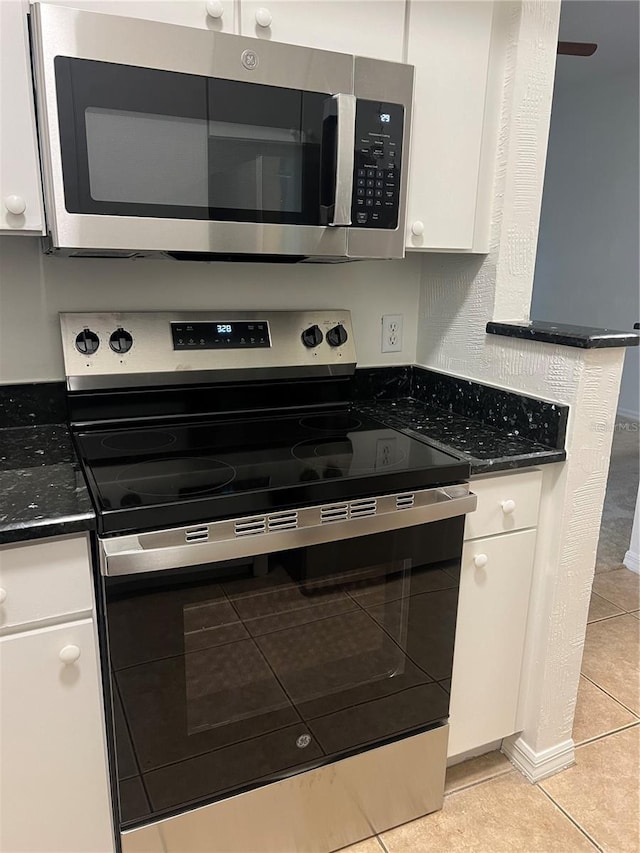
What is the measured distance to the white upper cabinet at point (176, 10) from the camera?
113 centimetres

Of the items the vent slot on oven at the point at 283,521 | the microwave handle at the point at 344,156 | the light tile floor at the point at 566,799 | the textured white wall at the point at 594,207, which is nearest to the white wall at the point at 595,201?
the textured white wall at the point at 594,207

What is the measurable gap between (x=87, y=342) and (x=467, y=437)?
94 cm

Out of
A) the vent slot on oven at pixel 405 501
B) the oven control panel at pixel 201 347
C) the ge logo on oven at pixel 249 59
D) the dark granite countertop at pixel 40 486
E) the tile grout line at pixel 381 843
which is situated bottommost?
the tile grout line at pixel 381 843

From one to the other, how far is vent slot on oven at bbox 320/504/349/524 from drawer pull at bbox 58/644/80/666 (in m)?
0.49

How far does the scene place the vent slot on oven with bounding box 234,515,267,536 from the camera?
1123 millimetres

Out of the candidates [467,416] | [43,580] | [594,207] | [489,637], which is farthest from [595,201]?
[43,580]

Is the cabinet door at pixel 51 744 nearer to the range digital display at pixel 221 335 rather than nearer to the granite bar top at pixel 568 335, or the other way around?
the range digital display at pixel 221 335

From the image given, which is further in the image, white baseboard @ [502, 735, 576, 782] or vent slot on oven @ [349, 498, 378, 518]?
white baseboard @ [502, 735, 576, 782]

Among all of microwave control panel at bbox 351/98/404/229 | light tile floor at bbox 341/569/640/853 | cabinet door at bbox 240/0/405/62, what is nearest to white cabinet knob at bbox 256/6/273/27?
cabinet door at bbox 240/0/405/62

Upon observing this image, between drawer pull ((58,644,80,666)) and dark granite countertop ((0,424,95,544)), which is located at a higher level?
dark granite countertop ((0,424,95,544))

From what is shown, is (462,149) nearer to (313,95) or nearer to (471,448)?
(313,95)

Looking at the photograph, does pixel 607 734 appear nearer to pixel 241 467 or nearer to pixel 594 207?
pixel 241 467

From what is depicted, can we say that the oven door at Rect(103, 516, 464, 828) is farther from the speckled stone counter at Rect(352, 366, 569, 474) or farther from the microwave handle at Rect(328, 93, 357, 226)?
the microwave handle at Rect(328, 93, 357, 226)

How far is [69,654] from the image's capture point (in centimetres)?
109
